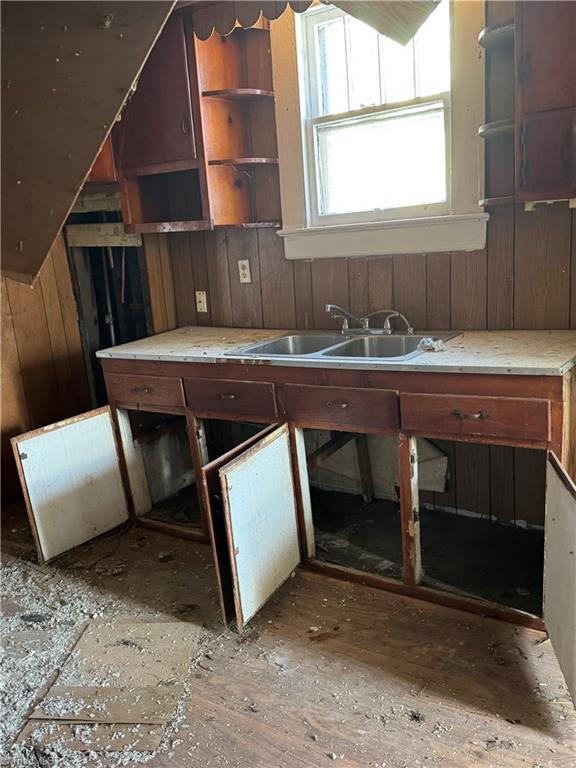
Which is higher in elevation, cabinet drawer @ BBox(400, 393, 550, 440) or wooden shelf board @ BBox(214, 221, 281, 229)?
wooden shelf board @ BBox(214, 221, 281, 229)

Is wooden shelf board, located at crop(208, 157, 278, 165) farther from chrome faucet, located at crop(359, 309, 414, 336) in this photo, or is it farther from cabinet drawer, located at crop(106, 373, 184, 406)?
cabinet drawer, located at crop(106, 373, 184, 406)

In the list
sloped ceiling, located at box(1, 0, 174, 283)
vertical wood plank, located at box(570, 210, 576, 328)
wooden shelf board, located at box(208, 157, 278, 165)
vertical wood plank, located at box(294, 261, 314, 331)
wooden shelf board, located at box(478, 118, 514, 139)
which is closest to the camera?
sloped ceiling, located at box(1, 0, 174, 283)

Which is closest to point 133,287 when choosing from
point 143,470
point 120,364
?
point 120,364

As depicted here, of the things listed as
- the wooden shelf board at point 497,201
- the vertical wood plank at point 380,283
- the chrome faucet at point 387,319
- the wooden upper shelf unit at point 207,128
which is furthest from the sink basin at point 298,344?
the wooden shelf board at point 497,201

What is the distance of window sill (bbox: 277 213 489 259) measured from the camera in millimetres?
2295

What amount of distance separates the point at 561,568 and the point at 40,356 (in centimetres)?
266

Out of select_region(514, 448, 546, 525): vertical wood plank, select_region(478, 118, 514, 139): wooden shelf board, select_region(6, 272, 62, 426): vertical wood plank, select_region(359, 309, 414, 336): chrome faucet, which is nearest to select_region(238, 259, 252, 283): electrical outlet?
select_region(359, 309, 414, 336): chrome faucet

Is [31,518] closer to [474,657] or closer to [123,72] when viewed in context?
[474,657]

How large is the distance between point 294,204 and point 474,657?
6.26 feet

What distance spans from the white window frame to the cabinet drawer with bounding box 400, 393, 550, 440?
76cm

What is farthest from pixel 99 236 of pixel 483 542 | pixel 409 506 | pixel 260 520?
pixel 483 542

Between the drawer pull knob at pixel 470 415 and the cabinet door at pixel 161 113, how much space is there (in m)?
1.55

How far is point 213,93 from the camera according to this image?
97.9 inches

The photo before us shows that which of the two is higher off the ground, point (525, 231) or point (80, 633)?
point (525, 231)
